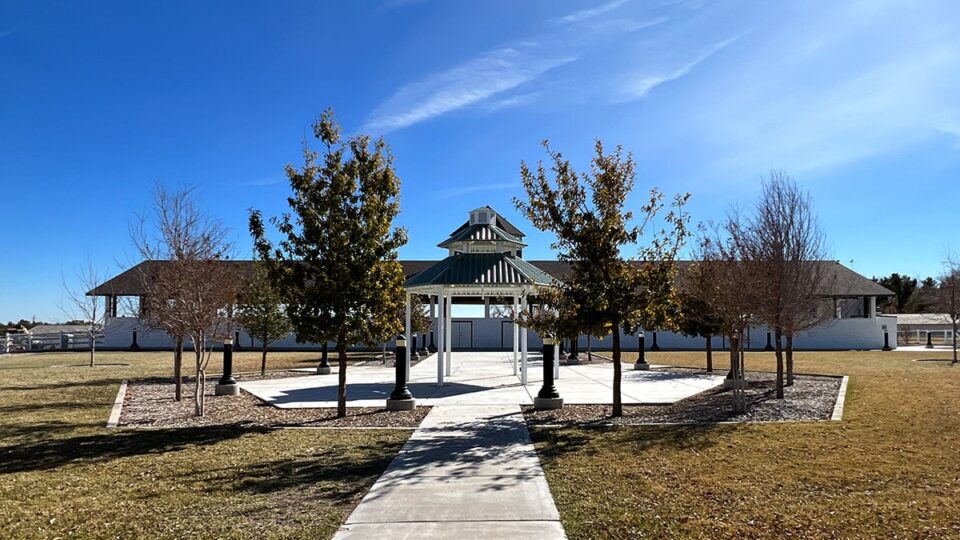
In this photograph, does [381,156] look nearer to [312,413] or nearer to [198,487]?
[312,413]

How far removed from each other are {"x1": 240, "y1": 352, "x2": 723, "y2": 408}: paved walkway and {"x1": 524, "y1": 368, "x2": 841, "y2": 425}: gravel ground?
0.74m

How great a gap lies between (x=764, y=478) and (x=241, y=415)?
30.6ft

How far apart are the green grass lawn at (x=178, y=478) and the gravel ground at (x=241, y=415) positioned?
2.14 ft

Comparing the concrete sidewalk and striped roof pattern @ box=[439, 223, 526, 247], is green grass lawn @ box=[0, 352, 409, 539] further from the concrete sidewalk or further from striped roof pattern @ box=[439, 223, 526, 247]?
striped roof pattern @ box=[439, 223, 526, 247]

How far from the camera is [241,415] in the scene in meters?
12.0

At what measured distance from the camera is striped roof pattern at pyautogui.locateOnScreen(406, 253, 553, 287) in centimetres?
1662

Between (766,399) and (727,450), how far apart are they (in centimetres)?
577

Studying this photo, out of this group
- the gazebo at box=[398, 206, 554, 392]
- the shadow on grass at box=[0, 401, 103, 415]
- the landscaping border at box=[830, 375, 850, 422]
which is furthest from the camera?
the gazebo at box=[398, 206, 554, 392]

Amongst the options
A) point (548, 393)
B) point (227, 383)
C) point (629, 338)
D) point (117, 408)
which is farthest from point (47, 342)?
point (548, 393)

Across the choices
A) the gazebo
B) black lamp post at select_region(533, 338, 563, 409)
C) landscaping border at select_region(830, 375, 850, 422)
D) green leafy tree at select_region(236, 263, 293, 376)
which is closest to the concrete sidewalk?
Answer: black lamp post at select_region(533, 338, 563, 409)

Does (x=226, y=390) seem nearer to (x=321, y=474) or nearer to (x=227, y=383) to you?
(x=227, y=383)

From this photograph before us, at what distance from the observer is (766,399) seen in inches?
527

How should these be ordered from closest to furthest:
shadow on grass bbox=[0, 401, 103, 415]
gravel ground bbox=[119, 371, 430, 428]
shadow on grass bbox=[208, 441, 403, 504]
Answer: shadow on grass bbox=[208, 441, 403, 504], gravel ground bbox=[119, 371, 430, 428], shadow on grass bbox=[0, 401, 103, 415]

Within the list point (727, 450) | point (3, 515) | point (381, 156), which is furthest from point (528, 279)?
point (3, 515)
